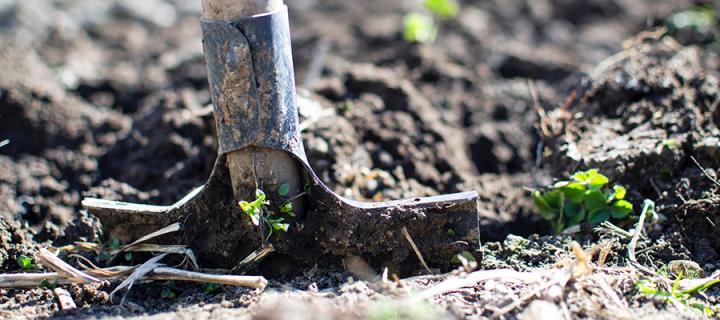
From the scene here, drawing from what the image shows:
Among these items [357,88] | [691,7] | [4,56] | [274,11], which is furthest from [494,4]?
[274,11]

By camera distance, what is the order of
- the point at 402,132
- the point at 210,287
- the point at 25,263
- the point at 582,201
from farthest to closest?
1. the point at 402,132
2. the point at 582,201
3. the point at 25,263
4. the point at 210,287

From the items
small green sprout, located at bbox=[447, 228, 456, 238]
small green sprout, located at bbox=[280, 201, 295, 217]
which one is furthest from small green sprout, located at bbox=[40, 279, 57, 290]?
small green sprout, located at bbox=[447, 228, 456, 238]

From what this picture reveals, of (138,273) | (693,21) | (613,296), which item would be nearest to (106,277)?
(138,273)

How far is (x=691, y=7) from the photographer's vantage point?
189 inches

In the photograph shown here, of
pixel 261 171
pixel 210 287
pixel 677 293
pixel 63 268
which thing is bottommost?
pixel 677 293

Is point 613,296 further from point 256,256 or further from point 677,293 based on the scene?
point 256,256

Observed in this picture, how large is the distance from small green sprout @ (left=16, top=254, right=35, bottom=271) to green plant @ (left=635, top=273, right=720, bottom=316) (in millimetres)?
1855

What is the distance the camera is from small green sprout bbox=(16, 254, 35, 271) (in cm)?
231

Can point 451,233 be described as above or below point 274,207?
below

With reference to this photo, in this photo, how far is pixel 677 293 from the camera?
6.76 ft

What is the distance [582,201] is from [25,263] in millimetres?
1853

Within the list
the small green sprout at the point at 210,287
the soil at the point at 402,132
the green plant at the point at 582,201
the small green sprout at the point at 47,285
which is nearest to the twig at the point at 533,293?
the soil at the point at 402,132

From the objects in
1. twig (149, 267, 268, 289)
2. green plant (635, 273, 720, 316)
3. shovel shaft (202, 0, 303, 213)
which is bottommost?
green plant (635, 273, 720, 316)

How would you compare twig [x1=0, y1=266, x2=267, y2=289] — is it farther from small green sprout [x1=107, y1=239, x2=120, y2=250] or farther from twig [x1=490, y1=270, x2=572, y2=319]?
twig [x1=490, y1=270, x2=572, y2=319]
